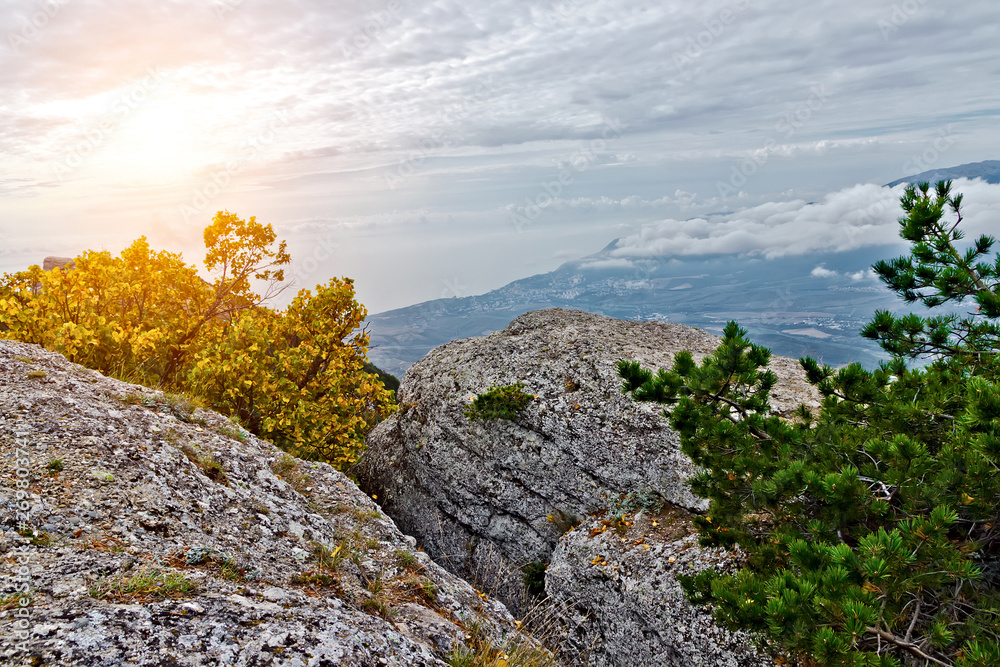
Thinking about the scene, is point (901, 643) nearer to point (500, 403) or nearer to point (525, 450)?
point (525, 450)

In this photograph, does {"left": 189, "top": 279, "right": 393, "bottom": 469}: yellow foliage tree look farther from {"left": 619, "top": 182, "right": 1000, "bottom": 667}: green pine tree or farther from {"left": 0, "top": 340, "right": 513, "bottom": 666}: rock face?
{"left": 619, "top": 182, "right": 1000, "bottom": 667}: green pine tree

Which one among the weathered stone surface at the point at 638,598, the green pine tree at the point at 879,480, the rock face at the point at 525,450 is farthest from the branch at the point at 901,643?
the rock face at the point at 525,450

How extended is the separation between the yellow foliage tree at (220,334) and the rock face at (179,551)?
7.34 ft

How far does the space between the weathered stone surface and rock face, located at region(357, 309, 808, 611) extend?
1.10 m

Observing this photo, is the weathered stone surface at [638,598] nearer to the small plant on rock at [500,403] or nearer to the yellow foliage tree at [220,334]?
the small plant on rock at [500,403]

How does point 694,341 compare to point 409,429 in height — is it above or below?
above

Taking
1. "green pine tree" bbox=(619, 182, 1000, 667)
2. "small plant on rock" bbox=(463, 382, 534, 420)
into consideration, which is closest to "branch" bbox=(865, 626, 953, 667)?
"green pine tree" bbox=(619, 182, 1000, 667)

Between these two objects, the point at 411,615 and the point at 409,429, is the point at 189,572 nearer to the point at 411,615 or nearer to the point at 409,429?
the point at 411,615

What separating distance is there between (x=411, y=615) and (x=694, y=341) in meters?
15.4

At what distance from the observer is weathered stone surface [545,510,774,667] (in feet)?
31.6

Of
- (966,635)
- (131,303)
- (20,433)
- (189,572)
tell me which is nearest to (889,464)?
(966,635)

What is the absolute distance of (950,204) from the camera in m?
8.21

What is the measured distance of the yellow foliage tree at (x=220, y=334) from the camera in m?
13.0

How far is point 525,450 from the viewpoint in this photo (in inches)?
596
